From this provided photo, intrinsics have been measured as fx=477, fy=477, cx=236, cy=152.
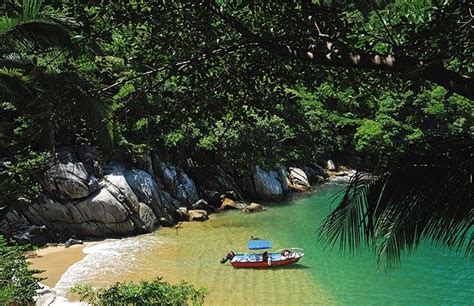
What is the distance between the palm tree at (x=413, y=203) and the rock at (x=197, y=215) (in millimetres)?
19702

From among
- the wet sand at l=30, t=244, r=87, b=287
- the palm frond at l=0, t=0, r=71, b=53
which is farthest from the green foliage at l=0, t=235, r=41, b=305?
the wet sand at l=30, t=244, r=87, b=287

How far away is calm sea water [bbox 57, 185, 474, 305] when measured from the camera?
1309 centimetres

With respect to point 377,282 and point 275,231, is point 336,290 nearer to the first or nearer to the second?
point 377,282

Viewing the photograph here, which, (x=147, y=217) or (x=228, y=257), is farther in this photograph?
(x=147, y=217)

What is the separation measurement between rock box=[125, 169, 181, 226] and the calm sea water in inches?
39.5

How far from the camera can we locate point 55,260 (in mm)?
17156

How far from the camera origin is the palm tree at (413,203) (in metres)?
2.88

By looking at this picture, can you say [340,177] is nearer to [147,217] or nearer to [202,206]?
[202,206]

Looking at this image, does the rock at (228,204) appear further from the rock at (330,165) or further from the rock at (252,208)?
the rock at (330,165)

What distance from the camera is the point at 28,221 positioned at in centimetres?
1923

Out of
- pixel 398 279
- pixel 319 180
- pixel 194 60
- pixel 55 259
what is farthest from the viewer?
pixel 319 180

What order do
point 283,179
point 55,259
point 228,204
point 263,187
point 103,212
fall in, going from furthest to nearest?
point 283,179 < point 263,187 < point 228,204 < point 103,212 < point 55,259

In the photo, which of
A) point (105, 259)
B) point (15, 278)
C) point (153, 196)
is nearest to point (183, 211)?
point (153, 196)

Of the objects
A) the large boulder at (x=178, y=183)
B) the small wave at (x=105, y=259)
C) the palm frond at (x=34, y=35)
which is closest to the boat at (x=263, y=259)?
the small wave at (x=105, y=259)
